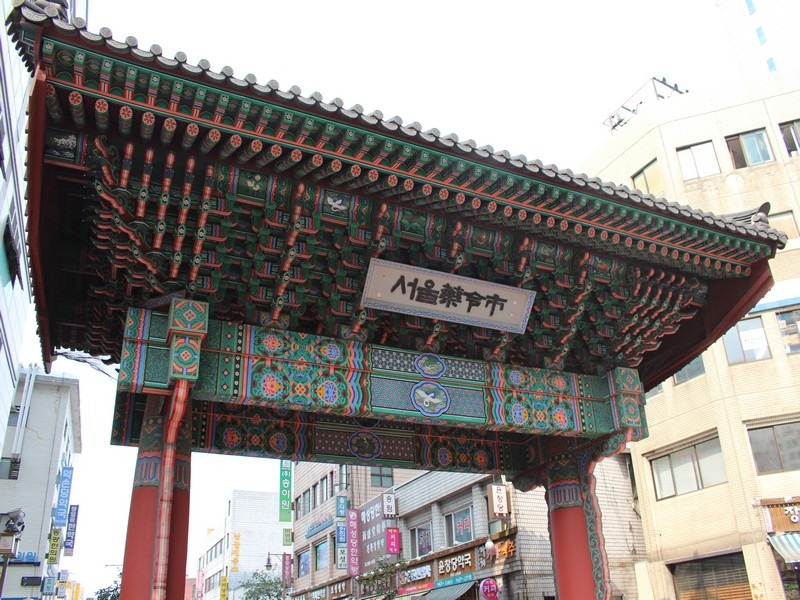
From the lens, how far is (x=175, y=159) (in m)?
6.25

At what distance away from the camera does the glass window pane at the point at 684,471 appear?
→ 19111mm

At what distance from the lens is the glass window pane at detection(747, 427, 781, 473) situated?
57.5 feet

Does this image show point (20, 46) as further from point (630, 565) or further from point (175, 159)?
point (630, 565)

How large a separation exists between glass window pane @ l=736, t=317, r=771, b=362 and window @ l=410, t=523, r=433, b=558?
12005 mm

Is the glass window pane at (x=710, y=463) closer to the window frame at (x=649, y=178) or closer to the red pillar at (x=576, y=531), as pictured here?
the window frame at (x=649, y=178)

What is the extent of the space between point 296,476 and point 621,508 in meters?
21.7

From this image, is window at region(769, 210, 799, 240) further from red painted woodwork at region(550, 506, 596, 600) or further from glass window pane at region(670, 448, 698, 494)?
red painted woodwork at region(550, 506, 596, 600)

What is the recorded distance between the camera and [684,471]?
19391mm

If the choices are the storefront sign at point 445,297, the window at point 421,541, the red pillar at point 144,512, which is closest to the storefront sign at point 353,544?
the window at point 421,541

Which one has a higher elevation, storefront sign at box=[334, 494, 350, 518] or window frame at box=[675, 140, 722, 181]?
window frame at box=[675, 140, 722, 181]

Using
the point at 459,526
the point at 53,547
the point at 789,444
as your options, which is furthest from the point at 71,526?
the point at 789,444

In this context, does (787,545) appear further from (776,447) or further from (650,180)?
(650,180)

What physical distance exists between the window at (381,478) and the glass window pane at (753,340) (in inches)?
679

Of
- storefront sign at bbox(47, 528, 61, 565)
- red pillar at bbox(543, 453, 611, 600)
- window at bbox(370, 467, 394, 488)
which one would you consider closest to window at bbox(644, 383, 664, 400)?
red pillar at bbox(543, 453, 611, 600)
